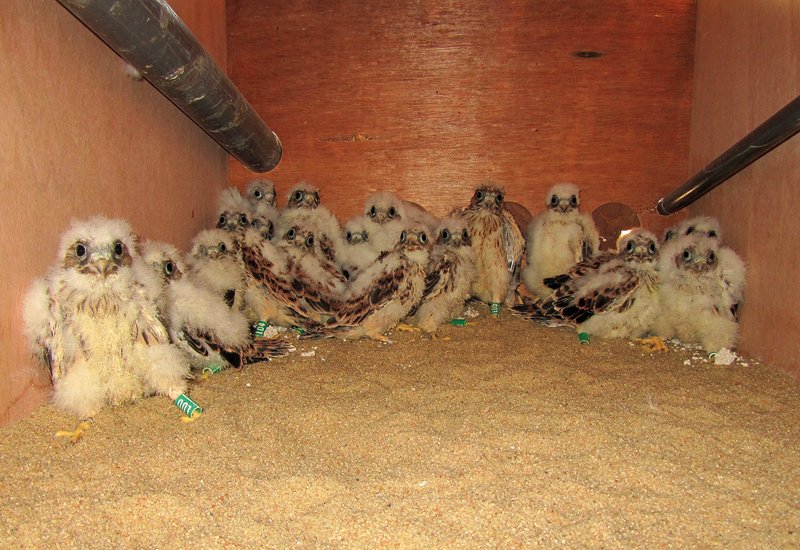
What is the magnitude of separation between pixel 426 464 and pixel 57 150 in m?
2.18

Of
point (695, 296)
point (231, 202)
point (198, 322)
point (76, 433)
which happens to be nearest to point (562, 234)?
point (695, 296)

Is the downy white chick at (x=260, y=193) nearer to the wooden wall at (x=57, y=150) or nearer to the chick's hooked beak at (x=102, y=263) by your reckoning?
the wooden wall at (x=57, y=150)

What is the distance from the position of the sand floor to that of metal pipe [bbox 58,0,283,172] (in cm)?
156

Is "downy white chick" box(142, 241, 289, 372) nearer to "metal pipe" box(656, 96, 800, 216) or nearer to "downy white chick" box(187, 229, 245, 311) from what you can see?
"downy white chick" box(187, 229, 245, 311)

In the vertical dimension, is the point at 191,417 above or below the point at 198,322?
below

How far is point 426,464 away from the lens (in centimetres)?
237

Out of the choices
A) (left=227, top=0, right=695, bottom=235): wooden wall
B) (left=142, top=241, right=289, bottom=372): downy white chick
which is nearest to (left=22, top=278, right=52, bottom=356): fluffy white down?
(left=142, top=241, right=289, bottom=372): downy white chick

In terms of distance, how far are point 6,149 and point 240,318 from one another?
5.16 feet

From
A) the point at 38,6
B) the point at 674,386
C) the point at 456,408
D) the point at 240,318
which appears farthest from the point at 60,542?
the point at 674,386

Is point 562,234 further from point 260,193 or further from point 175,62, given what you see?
point 175,62

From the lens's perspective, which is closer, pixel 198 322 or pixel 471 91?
pixel 198 322

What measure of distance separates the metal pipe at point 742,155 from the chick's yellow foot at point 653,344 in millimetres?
1111

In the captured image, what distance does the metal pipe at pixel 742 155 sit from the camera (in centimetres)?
314

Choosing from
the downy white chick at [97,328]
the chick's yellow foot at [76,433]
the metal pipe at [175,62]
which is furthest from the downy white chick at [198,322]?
the metal pipe at [175,62]
